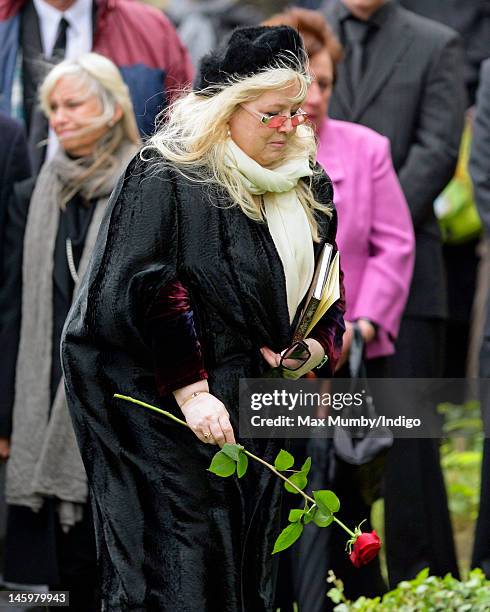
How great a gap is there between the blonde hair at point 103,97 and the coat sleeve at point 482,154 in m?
1.25

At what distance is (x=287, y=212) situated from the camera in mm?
3645

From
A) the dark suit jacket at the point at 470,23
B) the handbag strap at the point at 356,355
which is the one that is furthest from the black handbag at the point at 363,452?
the dark suit jacket at the point at 470,23

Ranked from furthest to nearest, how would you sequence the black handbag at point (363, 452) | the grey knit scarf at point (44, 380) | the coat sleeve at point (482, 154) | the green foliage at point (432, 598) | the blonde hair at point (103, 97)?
1. the coat sleeve at point (482, 154)
2. the blonde hair at point (103, 97)
3. the grey knit scarf at point (44, 380)
4. the black handbag at point (363, 452)
5. the green foliage at point (432, 598)

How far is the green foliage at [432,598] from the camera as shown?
3.91 meters

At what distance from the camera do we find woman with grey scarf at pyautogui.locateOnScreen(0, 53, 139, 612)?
4.84 metres

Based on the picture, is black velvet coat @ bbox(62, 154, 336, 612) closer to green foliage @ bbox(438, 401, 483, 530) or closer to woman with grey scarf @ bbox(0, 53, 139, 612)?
woman with grey scarf @ bbox(0, 53, 139, 612)

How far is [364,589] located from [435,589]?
753 mm

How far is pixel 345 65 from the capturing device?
5.67 m

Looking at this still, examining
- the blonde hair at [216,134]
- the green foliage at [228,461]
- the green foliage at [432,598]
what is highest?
the blonde hair at [216,134]

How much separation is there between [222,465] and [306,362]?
1.26ft

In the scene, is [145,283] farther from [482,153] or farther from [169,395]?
[482,153]

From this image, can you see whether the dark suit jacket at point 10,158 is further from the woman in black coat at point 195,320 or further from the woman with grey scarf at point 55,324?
the woman in black coat at point 195,320

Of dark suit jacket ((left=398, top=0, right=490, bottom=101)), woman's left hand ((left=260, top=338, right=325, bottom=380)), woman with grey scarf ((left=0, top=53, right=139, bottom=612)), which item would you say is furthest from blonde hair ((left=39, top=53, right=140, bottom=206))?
dark suit jacket ((left=398, top=0, right=490, bottom=101))

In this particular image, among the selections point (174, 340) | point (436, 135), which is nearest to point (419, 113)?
point (436, 135)
